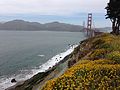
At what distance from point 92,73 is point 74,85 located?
1.25m

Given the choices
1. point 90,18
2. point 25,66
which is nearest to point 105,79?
point 25,66

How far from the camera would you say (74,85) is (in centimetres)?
1157

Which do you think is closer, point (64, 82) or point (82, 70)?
point (64, 82)

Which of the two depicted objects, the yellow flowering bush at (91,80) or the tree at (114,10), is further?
the tree at (114,10)

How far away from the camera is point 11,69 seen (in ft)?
230

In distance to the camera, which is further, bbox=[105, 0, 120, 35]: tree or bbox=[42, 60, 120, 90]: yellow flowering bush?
bbox=[105, 0, 120, 35]: tree

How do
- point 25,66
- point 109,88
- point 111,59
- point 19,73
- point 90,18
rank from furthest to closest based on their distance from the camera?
point 90,18 → point 25,66 → point 19,73 → point 111,59 → point 109,88

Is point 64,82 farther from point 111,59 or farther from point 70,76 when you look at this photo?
point 111,59

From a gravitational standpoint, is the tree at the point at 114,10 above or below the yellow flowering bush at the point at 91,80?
above

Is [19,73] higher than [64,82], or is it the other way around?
[64,82]

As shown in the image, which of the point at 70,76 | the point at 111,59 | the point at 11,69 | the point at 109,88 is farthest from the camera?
the point at 11,69

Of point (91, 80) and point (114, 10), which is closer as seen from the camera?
point (91, 80)

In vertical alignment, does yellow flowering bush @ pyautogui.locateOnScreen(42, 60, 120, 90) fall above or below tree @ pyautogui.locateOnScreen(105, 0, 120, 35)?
below

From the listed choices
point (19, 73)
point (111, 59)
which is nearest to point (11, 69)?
Answer: point (19, 73)
